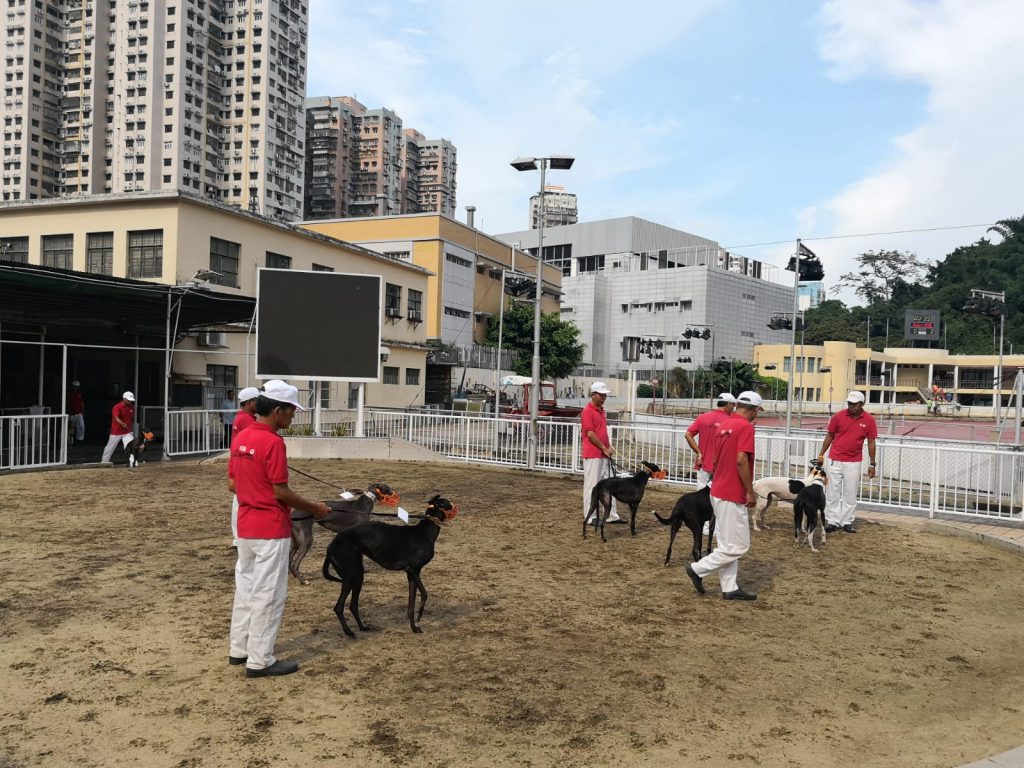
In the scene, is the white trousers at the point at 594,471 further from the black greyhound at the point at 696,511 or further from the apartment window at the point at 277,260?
the apartment window at the point at 277,260

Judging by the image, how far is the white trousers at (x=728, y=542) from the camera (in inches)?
269

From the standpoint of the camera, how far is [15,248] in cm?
2473

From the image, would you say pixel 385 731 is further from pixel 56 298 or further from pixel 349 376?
pixel 56 298

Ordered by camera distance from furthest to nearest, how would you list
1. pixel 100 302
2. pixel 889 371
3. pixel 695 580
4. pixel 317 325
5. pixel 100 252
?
pixel 889 371 → pixel 100 252 → pixel 317 325 → pixel 100 302 → pixel 695 580

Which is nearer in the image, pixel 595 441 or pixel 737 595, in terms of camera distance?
pixel 737 595

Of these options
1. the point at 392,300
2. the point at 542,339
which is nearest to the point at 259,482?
the point at 392,300

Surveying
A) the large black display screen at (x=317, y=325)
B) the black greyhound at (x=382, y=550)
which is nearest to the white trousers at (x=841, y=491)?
the black greyhound at (x=382, y=550)

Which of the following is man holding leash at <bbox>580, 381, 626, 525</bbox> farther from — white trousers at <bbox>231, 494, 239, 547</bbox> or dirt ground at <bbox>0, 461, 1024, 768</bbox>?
white trousers at <bbox>231, 494, 239, 547</bbox>

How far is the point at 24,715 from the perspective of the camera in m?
4.23

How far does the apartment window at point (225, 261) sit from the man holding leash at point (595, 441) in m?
17.0

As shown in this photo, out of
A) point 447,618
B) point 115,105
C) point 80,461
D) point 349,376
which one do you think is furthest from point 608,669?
point 115,105

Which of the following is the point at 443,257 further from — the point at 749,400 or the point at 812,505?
the point at 749,400

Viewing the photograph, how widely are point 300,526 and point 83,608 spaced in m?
1.87

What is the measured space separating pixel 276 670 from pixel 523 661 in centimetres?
167
